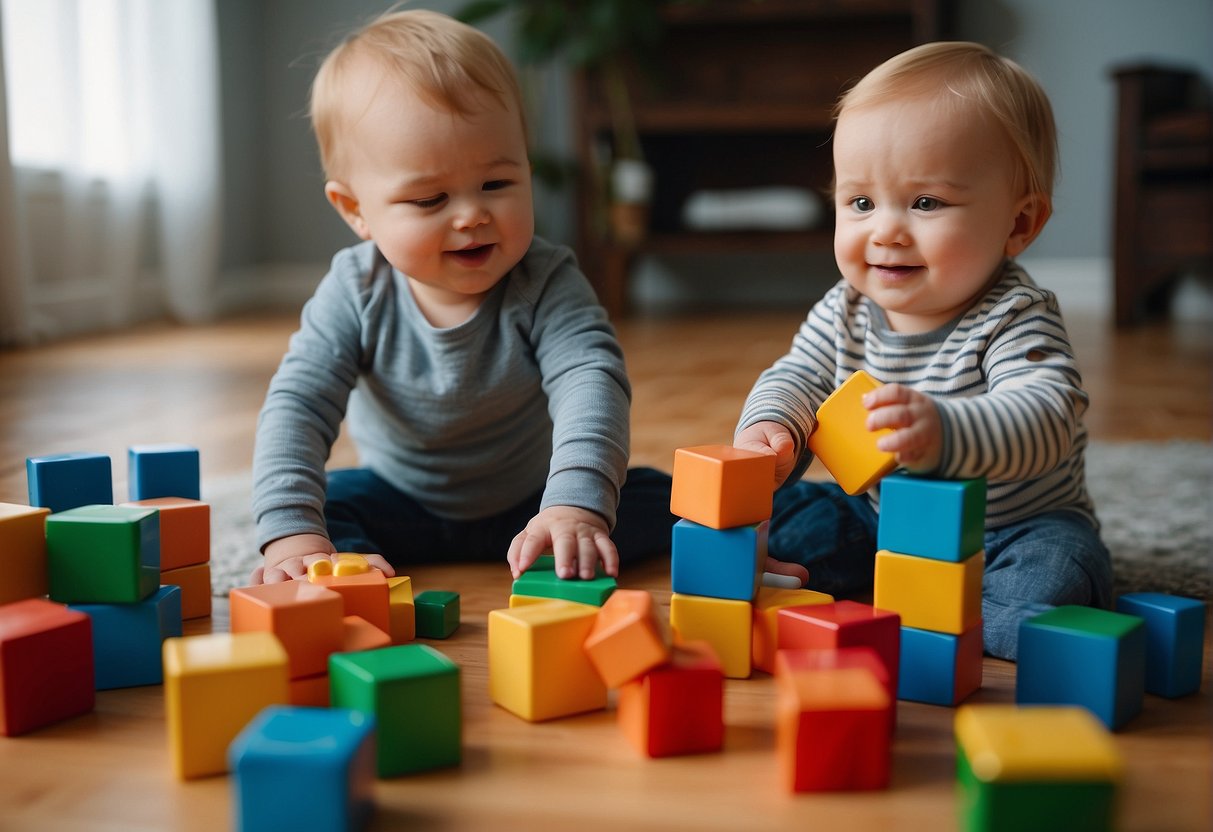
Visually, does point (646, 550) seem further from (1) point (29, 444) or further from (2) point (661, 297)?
(2) point (661, 297)

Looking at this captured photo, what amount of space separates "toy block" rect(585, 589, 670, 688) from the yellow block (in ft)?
0.57

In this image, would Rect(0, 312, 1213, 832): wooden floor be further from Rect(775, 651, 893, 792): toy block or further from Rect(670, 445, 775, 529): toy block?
Rect(670, 445, 775, 529): toy block

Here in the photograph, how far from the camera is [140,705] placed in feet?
2.41

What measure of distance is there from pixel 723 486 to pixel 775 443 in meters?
0.15

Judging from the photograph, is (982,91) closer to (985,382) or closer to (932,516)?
(985,382)

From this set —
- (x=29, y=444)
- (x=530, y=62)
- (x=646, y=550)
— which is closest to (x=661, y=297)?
(x=530, y=62)

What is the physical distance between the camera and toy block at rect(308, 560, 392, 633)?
0.77m

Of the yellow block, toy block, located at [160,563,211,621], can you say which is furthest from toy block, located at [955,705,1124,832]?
toy block, located at [160,563,211,621]

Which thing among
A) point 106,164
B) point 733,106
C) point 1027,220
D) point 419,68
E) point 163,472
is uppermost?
point 733,106

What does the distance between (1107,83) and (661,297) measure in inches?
57.1

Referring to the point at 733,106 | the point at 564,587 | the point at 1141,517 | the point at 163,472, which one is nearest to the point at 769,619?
the point at 564,587

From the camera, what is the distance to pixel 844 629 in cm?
69

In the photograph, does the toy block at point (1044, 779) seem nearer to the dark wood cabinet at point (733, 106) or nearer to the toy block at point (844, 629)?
the toy block at point (844, 629)

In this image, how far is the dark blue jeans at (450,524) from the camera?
3.57ft
